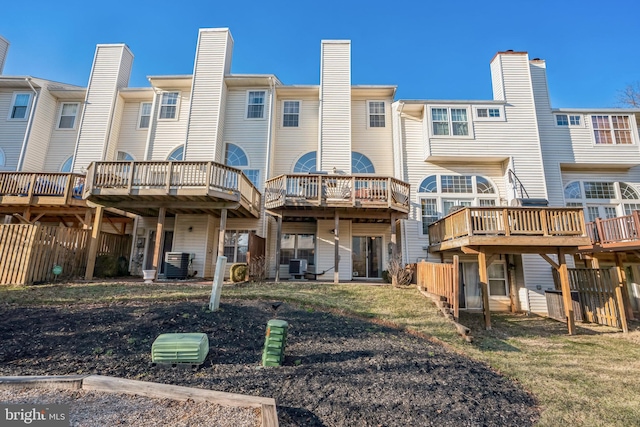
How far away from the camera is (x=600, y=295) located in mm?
9461

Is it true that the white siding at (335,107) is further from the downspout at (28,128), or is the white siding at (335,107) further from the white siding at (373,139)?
the downspout at (28,128)

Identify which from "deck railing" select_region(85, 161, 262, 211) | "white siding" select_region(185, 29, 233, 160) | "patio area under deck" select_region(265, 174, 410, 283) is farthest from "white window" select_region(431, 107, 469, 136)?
"white siding" select_region(185, 29, 233, 160)

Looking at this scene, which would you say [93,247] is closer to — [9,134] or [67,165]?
[67,165]

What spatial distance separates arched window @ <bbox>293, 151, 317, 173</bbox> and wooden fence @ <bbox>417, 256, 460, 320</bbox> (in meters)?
6.85

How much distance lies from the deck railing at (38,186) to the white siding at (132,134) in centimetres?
370

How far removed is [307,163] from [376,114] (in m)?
4.24

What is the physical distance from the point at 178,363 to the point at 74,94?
17.1 meters

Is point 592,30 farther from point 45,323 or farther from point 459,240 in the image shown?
point 45,323

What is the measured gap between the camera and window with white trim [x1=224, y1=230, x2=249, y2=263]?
1259 centimetres

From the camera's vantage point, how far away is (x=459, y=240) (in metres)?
8.99

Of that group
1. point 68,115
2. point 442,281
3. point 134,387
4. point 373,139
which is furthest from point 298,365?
point 68,115

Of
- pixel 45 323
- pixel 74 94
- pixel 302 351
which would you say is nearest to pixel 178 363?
pixel 302 351

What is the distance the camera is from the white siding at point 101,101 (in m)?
13.5

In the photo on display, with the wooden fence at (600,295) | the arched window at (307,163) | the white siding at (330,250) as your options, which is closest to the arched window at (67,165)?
the arched window at (307,163)
